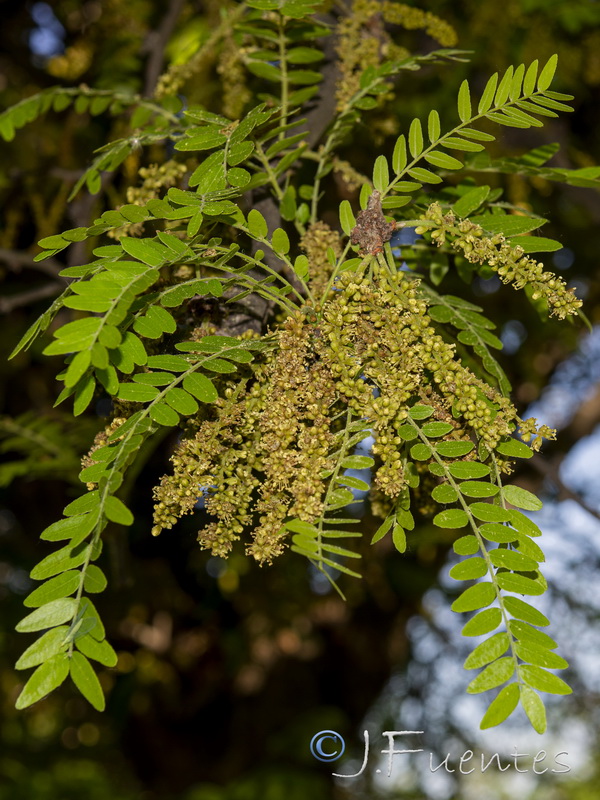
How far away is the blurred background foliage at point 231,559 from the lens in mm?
2762

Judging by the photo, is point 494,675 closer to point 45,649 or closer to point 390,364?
point 390,364

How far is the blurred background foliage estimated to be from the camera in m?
2.76

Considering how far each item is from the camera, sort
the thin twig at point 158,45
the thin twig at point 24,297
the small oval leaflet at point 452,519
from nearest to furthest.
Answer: the small oval leaflet at point 452,519 → the thin twig at point 24,297 → the thin twig at point 158,45

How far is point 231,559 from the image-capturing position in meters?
3.55

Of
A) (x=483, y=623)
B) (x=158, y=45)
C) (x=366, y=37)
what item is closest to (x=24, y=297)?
(x=158, y=45)

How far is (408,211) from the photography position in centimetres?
122

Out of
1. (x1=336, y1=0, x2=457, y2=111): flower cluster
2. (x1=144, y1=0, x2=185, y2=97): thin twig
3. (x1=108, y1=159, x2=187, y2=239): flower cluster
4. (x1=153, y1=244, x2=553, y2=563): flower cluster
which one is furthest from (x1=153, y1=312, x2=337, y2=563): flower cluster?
(x1=144, y1=0, x2=185, y2=97): thin twig

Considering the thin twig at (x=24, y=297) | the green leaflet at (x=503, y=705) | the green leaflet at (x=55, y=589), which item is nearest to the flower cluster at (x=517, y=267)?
the green leaflet at (x=503, y=705)

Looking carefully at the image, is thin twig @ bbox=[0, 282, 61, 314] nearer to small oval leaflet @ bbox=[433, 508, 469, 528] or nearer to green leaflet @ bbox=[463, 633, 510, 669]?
small oval leaflet @ bbox=[433, 508, 469, 528]

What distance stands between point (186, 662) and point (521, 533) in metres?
4.40

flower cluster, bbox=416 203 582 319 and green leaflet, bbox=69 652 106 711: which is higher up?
flower cluster, bbox=416 203 582 319

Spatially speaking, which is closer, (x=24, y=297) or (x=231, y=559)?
(x=24, y=297)

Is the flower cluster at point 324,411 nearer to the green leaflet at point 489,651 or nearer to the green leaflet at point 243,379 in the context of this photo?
the green leaflet at point 243,379

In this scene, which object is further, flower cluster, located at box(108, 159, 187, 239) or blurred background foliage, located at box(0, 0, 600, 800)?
blurred background foliage, located at box(0, 0, 600, 800)
